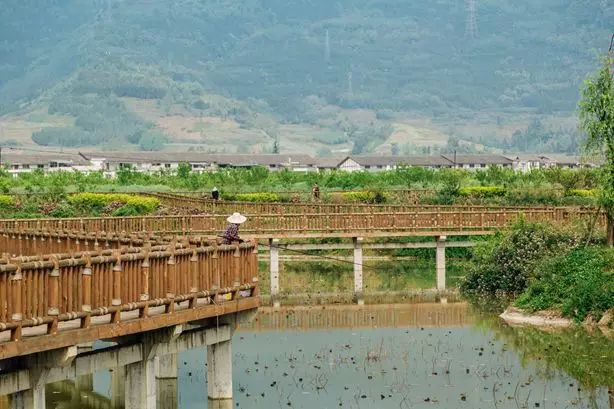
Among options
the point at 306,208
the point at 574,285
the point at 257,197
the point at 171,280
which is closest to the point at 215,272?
the point at 171,280

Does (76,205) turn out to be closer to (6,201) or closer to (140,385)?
(6,201)

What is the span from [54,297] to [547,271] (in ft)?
85.8

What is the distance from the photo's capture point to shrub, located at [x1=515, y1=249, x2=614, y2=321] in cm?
4350

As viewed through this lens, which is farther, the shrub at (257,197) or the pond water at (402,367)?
the shrub at (257,197)

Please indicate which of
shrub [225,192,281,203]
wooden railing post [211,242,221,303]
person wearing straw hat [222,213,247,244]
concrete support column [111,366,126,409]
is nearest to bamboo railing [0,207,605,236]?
shrub [225,192,281,203]

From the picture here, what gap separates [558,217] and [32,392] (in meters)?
37.7

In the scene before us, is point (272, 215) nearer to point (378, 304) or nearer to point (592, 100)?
point (378, 304)

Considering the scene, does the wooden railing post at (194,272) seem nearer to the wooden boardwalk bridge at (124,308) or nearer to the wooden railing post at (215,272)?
the wooden boardwalk bridge at (124,308)

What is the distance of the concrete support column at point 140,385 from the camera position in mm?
27827

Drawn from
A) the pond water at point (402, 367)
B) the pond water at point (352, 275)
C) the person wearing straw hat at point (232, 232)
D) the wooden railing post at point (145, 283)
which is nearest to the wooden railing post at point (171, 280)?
the wooden railing post at point (145, 283)

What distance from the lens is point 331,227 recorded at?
196 ft

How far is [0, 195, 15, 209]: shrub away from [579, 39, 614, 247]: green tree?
3268 cm

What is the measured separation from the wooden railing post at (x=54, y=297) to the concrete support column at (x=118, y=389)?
854cm

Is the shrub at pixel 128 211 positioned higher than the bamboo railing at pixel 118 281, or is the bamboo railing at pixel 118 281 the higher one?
the bamboo railing at pixel 118 281
